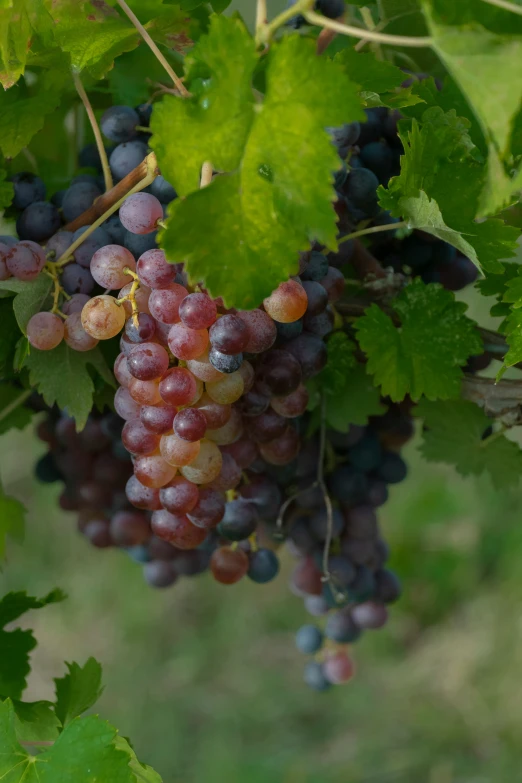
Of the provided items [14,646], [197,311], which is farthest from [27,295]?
[14,646]

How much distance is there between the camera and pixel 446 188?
1.61 feet

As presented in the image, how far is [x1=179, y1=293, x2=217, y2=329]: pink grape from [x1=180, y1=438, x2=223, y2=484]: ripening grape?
10 centimetres

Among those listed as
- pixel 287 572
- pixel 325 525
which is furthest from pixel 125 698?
pixel 325 525

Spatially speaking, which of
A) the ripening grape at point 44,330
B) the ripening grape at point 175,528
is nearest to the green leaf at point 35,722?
the ripening grape at point 175,528

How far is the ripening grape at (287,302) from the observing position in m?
0.47

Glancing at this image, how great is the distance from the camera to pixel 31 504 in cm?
281

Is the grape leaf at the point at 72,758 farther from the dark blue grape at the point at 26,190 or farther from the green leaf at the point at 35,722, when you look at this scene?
the dark blue grape at the point at 26,190

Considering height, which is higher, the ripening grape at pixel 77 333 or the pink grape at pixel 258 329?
the ripening grape at pixel 77 333

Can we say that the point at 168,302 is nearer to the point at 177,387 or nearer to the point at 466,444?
the point at 177,387

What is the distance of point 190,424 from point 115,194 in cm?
16

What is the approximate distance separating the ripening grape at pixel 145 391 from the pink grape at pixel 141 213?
92 millimetres

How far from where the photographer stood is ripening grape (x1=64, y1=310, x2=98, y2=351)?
1.67ft

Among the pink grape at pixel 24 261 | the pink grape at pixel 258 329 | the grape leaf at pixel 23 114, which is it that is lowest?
the pink grape at pixel 258 329

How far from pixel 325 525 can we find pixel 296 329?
0.27m
